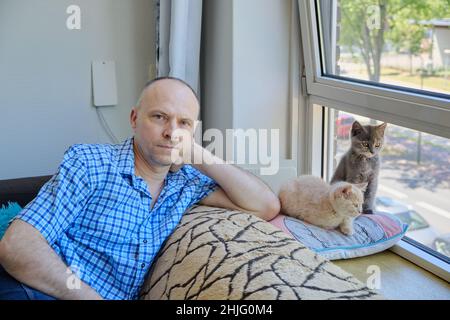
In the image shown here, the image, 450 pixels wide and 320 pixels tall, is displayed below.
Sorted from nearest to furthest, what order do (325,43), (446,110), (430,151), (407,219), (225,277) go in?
(225,277)
(446,110)
(430,151)
(407,219)
(325,43)

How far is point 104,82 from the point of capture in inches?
84.0

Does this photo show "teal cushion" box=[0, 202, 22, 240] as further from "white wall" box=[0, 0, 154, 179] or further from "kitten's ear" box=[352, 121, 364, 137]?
"kitten's ear" box=[352, 121, 364, 137]

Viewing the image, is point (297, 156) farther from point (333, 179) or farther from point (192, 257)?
point (192, 257)

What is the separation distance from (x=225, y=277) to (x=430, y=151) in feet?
2.73

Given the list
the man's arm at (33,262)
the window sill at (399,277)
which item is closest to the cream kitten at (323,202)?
the window sill at (399,277)

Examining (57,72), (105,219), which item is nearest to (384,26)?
(105,219)

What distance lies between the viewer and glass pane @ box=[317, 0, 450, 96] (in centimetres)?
151

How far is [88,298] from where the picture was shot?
4.05 ft

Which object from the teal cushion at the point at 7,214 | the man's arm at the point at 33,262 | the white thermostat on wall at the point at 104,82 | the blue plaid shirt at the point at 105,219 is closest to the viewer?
the man's arm at the point at 33,262

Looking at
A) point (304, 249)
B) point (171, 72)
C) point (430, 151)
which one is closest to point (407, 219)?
point (430, 151)

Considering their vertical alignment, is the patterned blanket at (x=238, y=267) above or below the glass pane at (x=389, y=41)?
below

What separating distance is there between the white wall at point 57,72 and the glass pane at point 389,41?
2.47ft

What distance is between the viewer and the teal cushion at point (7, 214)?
1.53 metres

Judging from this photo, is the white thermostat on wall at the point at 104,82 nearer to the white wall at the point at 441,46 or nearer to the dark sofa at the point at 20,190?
the dark sofa at the point at 20,190
